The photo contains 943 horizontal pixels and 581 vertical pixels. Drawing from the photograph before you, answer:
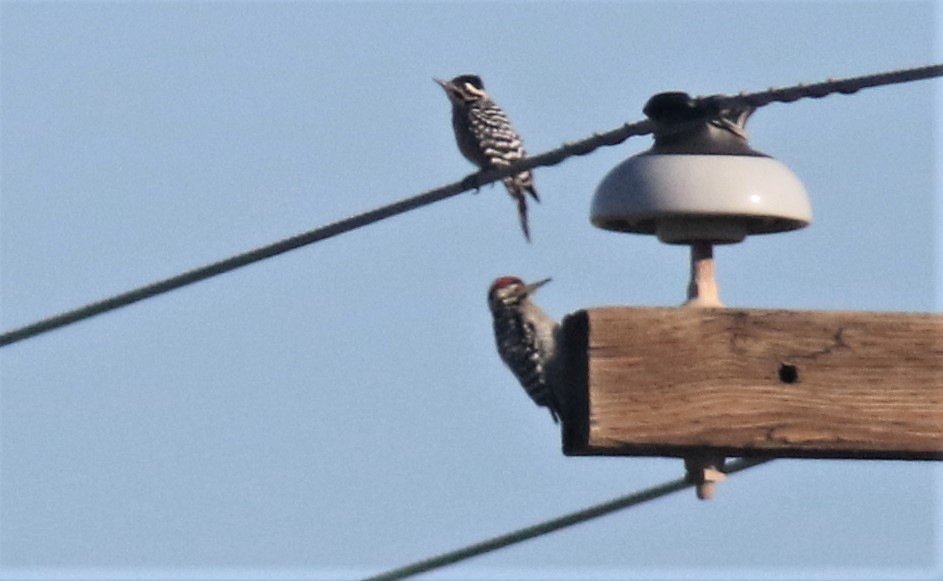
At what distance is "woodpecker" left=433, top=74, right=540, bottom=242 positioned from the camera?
886cm

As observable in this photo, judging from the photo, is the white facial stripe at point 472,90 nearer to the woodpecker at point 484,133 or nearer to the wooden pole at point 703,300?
the woodpecker at point 484,133

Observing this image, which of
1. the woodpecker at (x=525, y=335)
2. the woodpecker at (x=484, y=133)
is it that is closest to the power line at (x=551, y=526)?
the woodpecker at (x=525, y=335)

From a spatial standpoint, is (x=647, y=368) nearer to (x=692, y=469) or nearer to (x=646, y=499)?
(x=692, y=469)

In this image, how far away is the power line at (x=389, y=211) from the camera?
4168mm

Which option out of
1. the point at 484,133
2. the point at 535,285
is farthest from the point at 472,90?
the point at 535,285

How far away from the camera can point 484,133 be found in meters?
9.16

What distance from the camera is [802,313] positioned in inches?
162

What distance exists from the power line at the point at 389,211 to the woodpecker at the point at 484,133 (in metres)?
4.23

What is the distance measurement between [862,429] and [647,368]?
470 mm

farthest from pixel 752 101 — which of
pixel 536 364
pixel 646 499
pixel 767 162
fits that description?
pixel 646 499

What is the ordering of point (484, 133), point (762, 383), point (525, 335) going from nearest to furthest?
point (762, 383)
point (525, 335)
point (484, 133)

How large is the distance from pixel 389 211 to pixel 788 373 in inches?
38.6

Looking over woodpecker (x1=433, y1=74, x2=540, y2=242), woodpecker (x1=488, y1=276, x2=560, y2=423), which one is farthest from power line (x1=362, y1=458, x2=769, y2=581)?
woodpecker (x1=433, y1=74, x2=540, y2=242)

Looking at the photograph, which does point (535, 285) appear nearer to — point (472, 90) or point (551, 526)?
point (551, 526)
